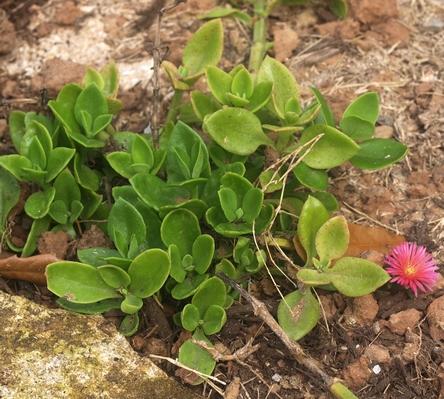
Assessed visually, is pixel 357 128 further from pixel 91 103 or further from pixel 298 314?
pixel 91 103

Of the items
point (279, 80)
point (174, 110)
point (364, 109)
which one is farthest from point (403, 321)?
point (174, 110)

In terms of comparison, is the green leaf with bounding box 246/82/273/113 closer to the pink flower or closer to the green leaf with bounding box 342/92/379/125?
the green leaf with bounding box 342/92/379/125

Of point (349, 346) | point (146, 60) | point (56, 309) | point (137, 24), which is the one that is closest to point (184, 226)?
point (56, 309)

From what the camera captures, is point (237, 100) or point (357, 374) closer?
point (357, 374)

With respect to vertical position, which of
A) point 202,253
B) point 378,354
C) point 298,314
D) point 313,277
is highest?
point 202,253

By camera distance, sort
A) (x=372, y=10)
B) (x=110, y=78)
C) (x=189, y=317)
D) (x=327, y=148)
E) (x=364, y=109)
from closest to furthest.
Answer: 1. (x=189, y=317)
2. (x=327, y=148)
3. (x=364, y=109)
4. (x=110, y=78)
5. (x=372, y=10)

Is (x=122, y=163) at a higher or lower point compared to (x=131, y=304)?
higher

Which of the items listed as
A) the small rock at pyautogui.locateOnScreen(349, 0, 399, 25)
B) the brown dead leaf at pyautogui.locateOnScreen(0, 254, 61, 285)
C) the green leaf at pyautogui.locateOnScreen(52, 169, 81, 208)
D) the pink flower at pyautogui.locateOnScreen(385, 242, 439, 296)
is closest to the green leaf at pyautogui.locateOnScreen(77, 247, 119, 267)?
the brown dead leaf at pyautogui.locateOnScreen(0, 254, 61, 285)
